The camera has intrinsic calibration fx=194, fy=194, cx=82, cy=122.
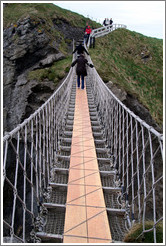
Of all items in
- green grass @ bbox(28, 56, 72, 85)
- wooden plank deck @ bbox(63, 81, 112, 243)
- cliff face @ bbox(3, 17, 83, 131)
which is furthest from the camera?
cliff face @ bbox(3, 17, 83, 131)

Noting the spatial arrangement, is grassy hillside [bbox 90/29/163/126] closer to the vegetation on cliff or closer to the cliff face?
the vegetation on cliff

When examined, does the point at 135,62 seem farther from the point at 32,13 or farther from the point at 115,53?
the point at 32,13

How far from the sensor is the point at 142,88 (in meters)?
14.7

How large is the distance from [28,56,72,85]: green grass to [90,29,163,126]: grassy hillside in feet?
6.83

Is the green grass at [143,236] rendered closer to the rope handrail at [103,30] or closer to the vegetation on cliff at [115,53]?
the vegetation on cliff at [115,53]

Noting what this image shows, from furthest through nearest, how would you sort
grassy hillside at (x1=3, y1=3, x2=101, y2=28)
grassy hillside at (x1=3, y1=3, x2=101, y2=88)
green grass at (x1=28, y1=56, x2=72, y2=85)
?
grassy hillside at (x1=3, y1=3, x2=101, y2=28) < grassy hillside at (x1=3, y1=3, x2=101, y2=88) < green grass at (x1=28, y1=56, x2=72, y2=85)

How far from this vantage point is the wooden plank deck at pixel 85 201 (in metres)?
2.00

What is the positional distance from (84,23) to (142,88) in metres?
11.2

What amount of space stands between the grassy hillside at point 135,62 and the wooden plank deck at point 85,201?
9.43 meters

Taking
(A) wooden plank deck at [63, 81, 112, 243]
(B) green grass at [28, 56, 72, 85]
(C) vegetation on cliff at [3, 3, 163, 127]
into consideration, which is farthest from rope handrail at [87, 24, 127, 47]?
(A) wooden plank deck at [63, 81, 112, 243]

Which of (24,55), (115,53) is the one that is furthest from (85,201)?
(115,53)

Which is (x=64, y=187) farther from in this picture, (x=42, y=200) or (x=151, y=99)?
(x=151, y=99)

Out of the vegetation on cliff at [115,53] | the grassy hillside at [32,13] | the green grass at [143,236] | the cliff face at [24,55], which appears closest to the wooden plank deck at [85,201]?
the green grass at [143,236]

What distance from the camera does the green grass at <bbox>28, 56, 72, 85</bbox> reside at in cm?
1066
